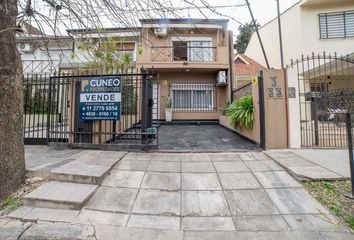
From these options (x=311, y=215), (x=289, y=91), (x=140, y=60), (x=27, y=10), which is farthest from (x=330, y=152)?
(x=140, y=60)

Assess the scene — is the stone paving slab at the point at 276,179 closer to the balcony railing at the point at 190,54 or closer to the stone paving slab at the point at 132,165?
the stone paving slab at the point at 132,165

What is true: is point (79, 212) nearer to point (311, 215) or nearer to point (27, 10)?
point (311, 215)

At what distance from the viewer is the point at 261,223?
10.1ft

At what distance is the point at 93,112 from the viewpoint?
595 cm

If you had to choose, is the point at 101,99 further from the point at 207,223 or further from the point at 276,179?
the point at 276,179

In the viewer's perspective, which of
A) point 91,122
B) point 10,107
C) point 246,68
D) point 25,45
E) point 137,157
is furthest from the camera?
point 246,68

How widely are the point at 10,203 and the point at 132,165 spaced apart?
211 cm

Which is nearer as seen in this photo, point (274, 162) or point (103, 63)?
point (274, 162)

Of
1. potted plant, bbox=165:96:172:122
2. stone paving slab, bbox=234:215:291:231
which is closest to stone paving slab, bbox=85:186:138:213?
stone paving slab, bbox=234:215:291:231

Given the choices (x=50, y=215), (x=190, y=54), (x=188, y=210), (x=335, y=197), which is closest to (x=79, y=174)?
(x=50, y=215)

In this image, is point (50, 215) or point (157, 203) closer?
point (50, 215)

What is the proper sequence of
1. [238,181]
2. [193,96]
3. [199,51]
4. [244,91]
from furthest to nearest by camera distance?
[199,51], [193,96], [244,91], [238,181]

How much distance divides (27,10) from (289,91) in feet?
19.3

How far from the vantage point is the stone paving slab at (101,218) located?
3.08 m
